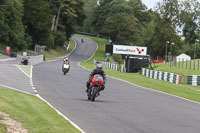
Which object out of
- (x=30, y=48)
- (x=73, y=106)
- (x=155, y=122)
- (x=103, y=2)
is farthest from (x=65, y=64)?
(x=103, y=2)

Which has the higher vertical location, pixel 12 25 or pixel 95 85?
pixel 12 25

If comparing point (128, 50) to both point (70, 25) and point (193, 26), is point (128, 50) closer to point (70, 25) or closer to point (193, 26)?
point (70, 25)

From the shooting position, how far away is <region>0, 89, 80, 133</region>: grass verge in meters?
9.22

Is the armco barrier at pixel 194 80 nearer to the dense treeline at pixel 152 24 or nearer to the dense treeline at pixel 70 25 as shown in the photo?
the dense treeline at pixel 70 25

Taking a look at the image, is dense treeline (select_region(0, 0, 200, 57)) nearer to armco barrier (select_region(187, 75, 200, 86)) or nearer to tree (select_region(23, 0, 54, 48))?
tree (select_region(23, 0, 54, 48))

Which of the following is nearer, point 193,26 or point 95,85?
point 95,85

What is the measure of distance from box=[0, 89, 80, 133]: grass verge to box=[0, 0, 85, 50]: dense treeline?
208ft

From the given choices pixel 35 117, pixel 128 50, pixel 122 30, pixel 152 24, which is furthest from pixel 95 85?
pixel 152 24

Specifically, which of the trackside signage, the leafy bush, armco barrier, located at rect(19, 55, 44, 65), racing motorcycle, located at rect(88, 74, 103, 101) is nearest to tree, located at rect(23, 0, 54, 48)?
the leafy bush

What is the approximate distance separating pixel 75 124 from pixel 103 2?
486 feet

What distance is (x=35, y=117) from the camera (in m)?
10.7

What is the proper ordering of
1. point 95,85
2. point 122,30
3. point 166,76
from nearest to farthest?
point 95,85 < point 166,76 < point 122,30

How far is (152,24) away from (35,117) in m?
121

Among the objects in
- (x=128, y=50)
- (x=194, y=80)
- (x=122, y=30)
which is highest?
(x=122, y=30)
